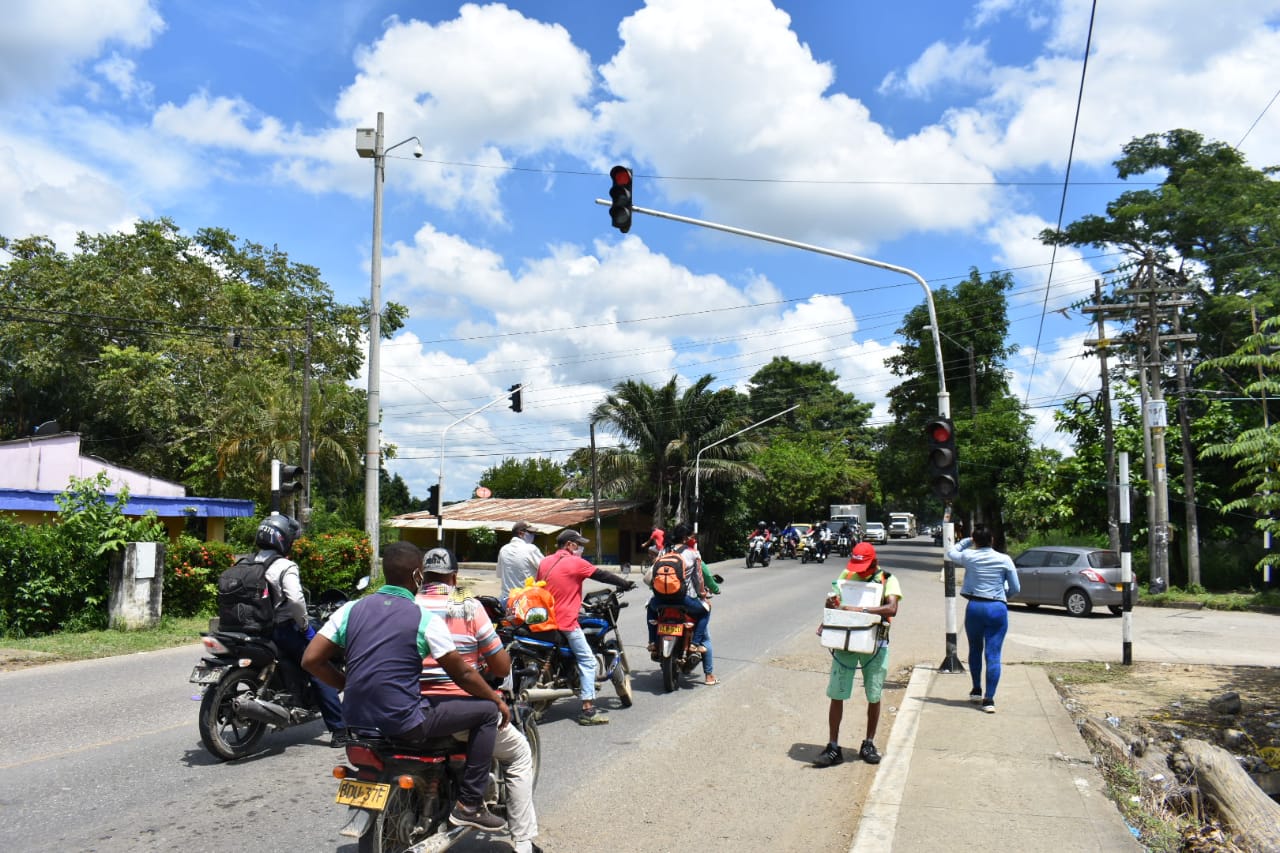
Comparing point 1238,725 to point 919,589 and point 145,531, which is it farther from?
point 919,589

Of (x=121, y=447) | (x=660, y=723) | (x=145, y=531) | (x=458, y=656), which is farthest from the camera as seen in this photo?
(x=121, y=447)

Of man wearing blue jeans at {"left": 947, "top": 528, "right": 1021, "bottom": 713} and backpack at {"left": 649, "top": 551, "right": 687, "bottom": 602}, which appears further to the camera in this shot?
backpack at {"left": 649, "top": 551, "right": 687, "bottom": 602}

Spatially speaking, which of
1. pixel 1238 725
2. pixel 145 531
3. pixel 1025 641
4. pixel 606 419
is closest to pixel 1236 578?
pixel 1025 641

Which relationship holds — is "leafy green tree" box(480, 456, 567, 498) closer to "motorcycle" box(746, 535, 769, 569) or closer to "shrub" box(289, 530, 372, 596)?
"motorcycle" box(746, 535, 769, 569)

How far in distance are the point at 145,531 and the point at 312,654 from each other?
11.8m

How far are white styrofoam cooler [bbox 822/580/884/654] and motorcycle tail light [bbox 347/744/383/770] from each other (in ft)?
12.3

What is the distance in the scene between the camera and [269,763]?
6664mm

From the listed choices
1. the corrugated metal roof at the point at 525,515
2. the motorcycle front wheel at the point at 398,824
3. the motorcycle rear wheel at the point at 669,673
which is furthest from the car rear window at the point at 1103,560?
the corrugated metal roof at the point at 525,515

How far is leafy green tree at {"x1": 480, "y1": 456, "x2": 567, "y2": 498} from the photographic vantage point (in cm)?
6806

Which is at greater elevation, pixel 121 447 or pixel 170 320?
pixel 170 320

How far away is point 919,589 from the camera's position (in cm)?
2642

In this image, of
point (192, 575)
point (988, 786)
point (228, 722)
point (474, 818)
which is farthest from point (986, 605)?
point (192, 575)

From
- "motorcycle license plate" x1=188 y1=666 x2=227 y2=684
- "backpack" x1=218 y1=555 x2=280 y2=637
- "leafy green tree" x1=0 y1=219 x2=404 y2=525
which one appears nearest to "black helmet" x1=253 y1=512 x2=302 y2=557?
"backpack" x1=218 y1=555 x2=280 y2=637

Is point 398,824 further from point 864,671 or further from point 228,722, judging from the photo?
point 864,671
